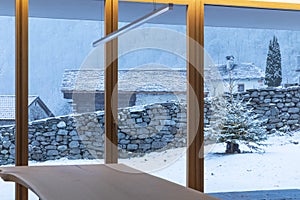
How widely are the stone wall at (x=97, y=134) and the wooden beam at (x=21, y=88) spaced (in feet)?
0.22

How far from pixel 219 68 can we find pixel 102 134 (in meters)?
1.30

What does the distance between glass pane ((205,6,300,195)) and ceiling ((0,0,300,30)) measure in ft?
0.03

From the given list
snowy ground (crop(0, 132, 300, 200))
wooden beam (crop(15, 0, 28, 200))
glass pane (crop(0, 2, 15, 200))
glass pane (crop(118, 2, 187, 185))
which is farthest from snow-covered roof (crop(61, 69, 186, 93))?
snowy ground (crop(0, 132, 300, 200))

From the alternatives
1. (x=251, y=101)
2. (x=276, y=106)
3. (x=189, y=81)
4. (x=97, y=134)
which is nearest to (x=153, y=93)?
(x=189, y=81)

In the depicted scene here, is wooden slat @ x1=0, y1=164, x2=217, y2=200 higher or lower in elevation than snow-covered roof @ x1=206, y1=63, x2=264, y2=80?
lower

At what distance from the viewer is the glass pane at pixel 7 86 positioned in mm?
4355

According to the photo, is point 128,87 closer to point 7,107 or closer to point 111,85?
point 111,85

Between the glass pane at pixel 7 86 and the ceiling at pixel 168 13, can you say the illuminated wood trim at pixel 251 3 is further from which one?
the glass pane at pixel 7 86

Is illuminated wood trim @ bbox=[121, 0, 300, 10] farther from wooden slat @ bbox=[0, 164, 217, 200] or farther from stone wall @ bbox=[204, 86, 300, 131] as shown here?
wooden slat @ bbox=[0, 164, 217, 200]

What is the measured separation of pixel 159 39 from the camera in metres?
4.71

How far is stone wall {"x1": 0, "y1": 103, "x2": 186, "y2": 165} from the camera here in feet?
14.6

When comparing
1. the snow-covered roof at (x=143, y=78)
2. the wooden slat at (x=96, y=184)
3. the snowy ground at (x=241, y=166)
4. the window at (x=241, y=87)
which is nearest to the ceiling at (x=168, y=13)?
the snow-covered roof at (x=143, y=78)

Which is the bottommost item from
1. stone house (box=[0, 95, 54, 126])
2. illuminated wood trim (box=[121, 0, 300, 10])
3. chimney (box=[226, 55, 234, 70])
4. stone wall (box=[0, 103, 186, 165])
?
stone wall (box=[0, 103, 186, 165])

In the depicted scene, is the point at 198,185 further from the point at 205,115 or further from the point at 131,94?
the point at 131,94
